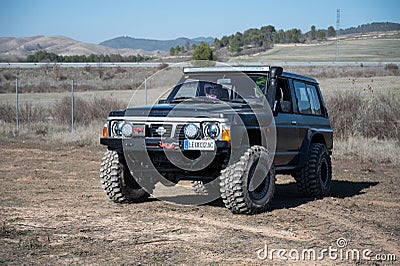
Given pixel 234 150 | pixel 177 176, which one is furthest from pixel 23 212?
pixel 234 150

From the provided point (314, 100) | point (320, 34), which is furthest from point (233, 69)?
point (320, 34)

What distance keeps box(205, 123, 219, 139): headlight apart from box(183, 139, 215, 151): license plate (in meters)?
0.14

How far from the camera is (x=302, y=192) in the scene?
10352 mm

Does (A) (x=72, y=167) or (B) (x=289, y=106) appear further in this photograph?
(A) (x=72, y=167)

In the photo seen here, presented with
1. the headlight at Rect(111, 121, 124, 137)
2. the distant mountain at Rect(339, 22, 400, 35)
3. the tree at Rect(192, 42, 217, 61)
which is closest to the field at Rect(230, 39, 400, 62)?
the distant mountain at Rect(339, 22, 400, 35)

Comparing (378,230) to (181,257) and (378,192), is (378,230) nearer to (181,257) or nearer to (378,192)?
(181,257)

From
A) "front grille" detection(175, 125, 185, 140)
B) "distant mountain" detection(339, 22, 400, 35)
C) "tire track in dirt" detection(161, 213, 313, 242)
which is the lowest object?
"tire track in dirt" detection(161, 213, 313, 242)

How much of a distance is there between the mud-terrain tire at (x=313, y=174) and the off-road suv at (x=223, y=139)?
0.02 meters

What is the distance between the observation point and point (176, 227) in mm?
7391

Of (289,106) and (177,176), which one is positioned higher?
(289,106)

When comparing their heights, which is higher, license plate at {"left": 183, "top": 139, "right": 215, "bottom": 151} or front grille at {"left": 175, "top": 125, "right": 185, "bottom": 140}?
front grille at {"left": 175, "top": 125, "right": 185, "bottom": 140}

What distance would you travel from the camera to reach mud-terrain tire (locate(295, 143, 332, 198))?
10.1 m

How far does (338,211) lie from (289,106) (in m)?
1.69

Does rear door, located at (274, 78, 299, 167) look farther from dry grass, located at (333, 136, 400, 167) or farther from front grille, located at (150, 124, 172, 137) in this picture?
dry grass, located at (333, 136, 400, 167)
